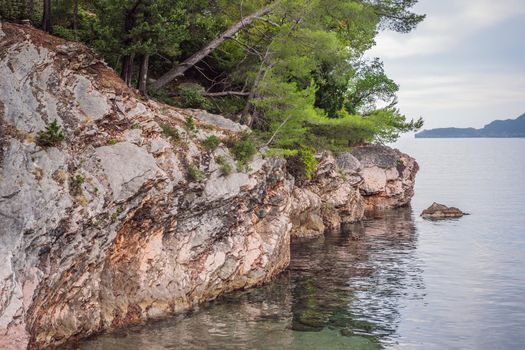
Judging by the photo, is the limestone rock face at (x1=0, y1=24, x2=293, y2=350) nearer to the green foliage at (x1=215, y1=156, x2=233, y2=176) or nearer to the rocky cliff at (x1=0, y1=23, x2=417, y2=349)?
the rocky cliff at (x1=0, y1=23, x2=417, y2=349)

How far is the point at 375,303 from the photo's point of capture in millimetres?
19984

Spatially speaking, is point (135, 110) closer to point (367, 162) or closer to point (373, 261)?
point (373, 261)

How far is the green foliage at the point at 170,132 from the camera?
60.1 feet

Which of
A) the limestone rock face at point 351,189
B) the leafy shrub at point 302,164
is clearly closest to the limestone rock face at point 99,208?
the leafy shrub at point 302,164

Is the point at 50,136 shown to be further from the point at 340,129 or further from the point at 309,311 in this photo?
the point at 340,129

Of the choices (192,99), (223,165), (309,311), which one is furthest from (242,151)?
(309,311)

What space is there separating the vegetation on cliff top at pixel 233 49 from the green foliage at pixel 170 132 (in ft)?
13.0

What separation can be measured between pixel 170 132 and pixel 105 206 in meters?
4.47

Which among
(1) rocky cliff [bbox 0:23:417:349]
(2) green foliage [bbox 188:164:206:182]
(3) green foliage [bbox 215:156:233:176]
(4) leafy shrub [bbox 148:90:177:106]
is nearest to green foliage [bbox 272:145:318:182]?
(4) leafy shrub [bbox 148:90:177:106]

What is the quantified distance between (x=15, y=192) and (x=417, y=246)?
79.9 ft

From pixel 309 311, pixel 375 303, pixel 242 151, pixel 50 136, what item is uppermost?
pixel 50 136

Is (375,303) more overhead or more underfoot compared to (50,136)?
more underfoot

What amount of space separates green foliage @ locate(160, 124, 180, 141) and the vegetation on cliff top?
395 centimetres

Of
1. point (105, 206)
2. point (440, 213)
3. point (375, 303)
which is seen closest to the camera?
point (105, 206)
